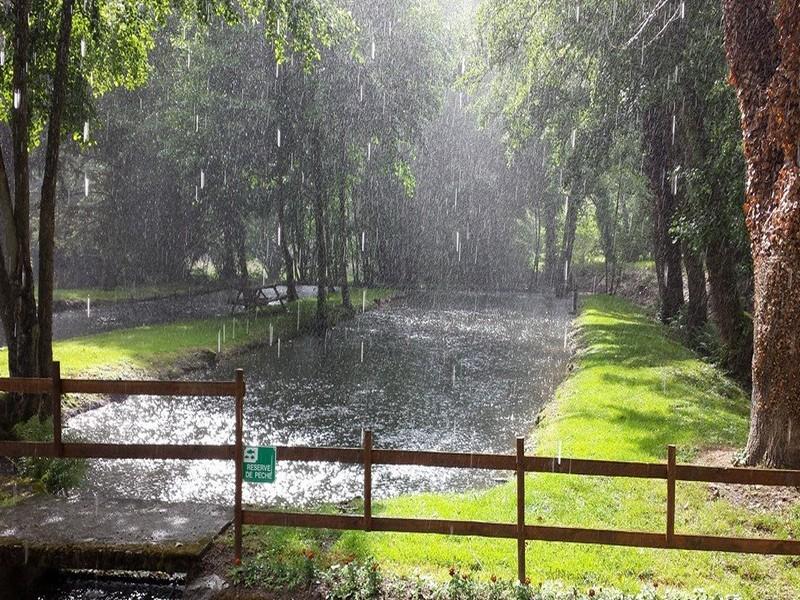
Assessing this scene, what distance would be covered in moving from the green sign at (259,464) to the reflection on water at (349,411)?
162 inches

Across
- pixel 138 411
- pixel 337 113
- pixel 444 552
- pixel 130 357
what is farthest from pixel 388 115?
pixel 444 552

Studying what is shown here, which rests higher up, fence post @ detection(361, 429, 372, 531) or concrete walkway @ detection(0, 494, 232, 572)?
fence post @ detection(361, 429, 372, 531)

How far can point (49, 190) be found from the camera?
1287cm

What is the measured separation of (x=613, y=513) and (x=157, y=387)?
6.38m

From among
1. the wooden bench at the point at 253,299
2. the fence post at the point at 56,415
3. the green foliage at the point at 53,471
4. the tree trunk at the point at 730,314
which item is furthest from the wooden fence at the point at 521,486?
the wooden bench at the point at 253,299

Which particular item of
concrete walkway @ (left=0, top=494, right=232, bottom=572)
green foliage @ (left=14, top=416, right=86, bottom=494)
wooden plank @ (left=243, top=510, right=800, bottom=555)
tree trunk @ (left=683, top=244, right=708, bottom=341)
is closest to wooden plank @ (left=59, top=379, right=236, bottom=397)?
concrete walkway @ (left=0, top=494, right=232, bottom=572)

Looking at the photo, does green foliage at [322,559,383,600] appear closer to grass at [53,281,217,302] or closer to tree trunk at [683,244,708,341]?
tree trunk at [683,244,708,341]

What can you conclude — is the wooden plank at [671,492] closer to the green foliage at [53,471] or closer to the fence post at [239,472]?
the fence post at [239,472]

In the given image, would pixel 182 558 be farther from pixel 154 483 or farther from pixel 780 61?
pixel 780 61

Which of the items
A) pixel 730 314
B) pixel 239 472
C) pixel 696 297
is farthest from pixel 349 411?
pixel 696 297

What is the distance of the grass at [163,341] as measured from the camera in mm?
20170

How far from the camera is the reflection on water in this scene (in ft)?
40.0

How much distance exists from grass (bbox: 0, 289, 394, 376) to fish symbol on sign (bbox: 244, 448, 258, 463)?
1314 cm

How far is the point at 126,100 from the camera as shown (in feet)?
132
